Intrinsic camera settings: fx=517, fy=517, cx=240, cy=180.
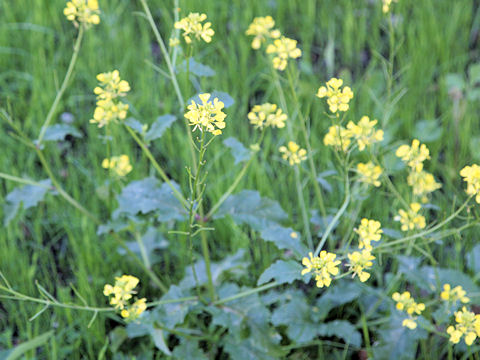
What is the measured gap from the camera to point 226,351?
5.82 feet

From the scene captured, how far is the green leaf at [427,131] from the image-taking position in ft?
7.98

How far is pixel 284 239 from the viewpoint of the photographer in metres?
1.61

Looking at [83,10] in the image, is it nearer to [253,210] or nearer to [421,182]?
[253,210]

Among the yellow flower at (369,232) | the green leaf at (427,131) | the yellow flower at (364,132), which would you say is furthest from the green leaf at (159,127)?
the green leaf at (427,131)

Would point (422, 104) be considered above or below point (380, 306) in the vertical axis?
above

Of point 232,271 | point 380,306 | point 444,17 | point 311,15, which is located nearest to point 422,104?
point 444,17

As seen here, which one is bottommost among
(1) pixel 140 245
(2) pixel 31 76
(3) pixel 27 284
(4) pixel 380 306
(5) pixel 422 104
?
(4) pixel 380 306

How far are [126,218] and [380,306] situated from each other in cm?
102

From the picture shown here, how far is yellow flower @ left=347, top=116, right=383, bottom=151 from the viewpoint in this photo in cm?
161

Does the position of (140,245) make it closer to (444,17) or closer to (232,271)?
(232,271)

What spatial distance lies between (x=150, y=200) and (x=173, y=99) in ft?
3.51

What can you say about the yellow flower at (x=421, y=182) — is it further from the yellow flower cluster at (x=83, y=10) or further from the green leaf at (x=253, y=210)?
the yellow flower cluster at (x=83, y=10)

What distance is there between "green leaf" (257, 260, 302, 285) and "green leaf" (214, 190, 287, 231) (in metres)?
0.29

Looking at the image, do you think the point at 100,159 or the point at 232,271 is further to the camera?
the point at 100,159
